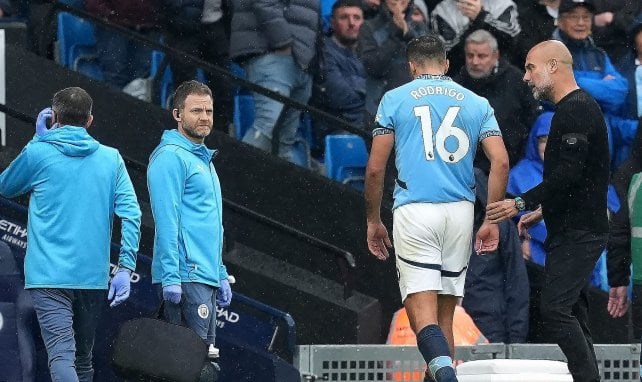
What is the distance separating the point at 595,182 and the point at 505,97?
361 cm

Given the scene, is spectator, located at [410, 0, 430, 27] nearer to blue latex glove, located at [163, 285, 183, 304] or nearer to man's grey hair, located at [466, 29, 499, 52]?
man's grey hair, located at [466, 29, 499, 52]

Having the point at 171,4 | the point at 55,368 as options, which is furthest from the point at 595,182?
the point at 171,4

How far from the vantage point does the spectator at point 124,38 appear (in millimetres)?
14125

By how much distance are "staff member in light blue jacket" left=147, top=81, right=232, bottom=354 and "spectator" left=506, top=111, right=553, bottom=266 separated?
3.81 metres

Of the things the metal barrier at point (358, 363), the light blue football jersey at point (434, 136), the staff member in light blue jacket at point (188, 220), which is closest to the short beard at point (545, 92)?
A: the light blue football jersey at point (434, 136)

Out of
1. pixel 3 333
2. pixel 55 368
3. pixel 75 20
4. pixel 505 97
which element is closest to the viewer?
pixel 55 368

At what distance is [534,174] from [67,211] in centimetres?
468

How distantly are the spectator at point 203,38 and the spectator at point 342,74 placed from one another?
32.3 inches

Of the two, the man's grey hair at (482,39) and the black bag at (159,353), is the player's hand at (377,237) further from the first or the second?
the man's grey hair at (482,39)

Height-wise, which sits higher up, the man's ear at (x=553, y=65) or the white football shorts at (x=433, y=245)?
the man's ear at (x=553, y=65)

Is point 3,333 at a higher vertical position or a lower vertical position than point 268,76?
lower

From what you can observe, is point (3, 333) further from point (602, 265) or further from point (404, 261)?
point (602, 265)

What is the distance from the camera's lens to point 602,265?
44.2 ft

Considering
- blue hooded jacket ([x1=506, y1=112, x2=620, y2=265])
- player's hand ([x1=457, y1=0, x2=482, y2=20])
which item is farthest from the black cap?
blue hooded jacket ([x1=506, y1=112, x2=620, y2=265])
